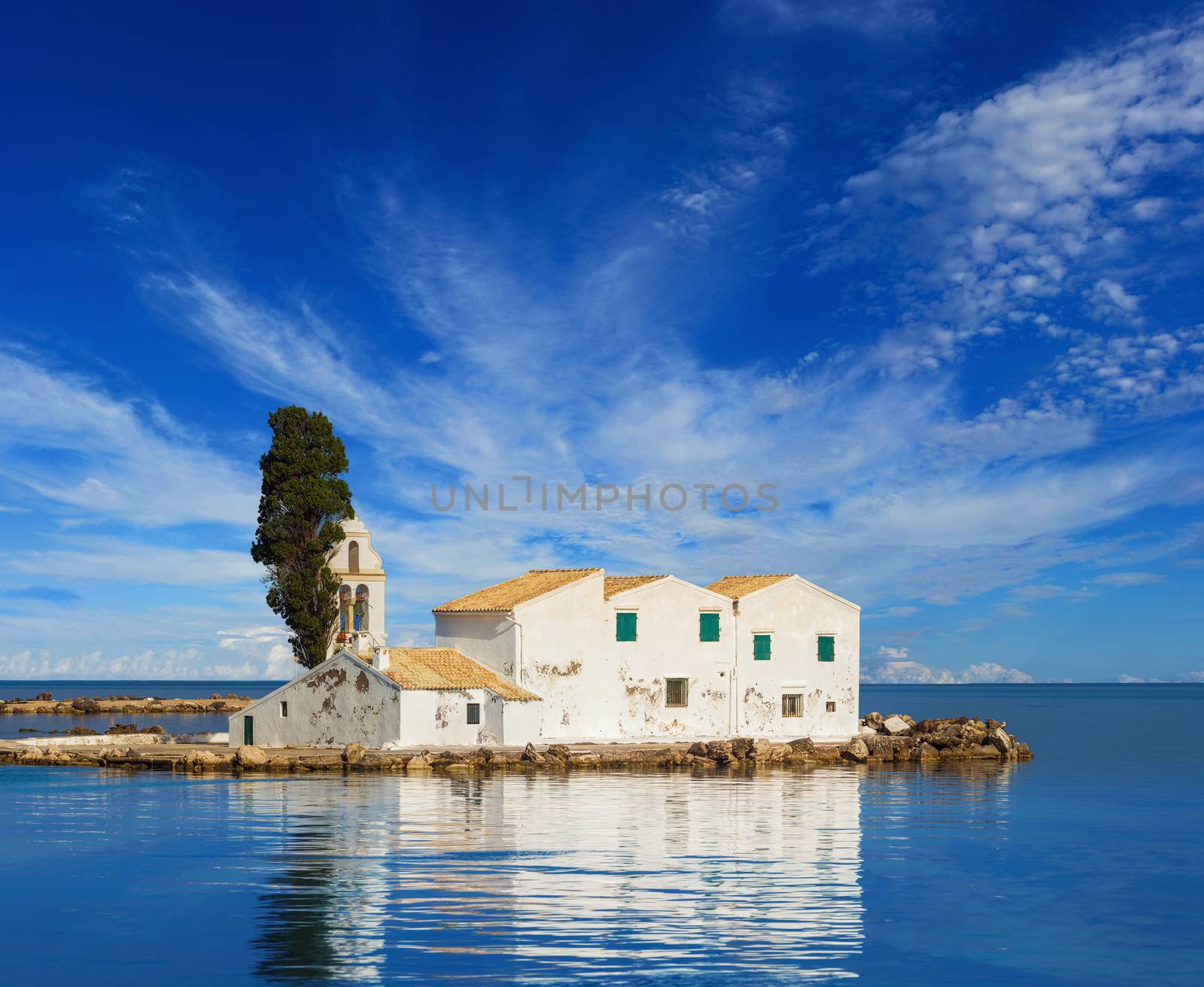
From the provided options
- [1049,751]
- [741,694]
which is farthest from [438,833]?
[1049,751]

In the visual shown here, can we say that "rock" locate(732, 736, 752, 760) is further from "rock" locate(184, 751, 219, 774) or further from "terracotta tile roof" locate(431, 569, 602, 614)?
"rock" locate(184, 751, 219, 774)

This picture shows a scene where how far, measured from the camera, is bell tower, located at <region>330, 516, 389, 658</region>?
5100cm

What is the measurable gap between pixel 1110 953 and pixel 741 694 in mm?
32735

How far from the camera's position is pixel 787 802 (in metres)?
37.0

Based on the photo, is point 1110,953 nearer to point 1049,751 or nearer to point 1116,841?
point 1116,841

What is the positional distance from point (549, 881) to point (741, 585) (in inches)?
1270

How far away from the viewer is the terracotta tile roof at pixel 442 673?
45969 millimetres

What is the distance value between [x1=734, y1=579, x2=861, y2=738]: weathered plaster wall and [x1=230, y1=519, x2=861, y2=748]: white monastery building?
0.06 metres

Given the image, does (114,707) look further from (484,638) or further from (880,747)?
(880,747)

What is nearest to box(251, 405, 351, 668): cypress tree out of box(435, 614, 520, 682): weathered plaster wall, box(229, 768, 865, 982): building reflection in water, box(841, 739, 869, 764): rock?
box(435, 614, 520, 682): weathered plaster wall

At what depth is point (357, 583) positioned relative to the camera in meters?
51.7

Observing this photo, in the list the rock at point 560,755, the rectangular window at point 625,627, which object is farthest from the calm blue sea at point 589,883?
the rectangular window at point 625,627

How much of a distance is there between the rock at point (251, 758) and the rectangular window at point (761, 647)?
2002cm

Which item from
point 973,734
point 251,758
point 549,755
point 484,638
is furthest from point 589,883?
point 973,734
